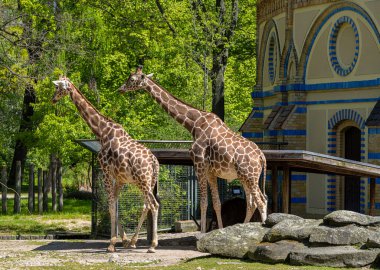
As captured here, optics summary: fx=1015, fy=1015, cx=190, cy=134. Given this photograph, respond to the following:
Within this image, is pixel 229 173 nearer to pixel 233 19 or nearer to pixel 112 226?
pixel 112 226

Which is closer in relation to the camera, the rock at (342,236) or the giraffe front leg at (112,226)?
the rock at (342,236)

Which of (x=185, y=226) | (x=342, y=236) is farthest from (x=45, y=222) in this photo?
(x=342, y=236)

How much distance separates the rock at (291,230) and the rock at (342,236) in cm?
24

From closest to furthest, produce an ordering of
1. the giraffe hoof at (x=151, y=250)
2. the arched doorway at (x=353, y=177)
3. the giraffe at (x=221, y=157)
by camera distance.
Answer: the giraffe hoof at (x=151, y=250), the giraffe at (x=221, y=157), the arched doorway at (x=353, y=177)

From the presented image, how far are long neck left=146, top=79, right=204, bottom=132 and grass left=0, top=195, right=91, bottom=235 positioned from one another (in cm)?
706

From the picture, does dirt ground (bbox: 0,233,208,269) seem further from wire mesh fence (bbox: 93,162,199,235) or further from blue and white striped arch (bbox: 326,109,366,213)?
blue and white striped arch (bbox: 326,109,366,213)

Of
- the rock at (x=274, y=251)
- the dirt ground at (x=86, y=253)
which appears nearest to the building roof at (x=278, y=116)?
the dirt ground at (x=86, y=253)

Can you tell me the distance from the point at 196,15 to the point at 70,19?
9.27 metres

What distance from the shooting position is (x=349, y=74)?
30.0 m

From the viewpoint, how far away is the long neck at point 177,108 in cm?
2172

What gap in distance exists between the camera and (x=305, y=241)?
17672 millimetres

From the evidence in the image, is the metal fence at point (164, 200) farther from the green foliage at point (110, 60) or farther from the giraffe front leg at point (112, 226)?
the giraffe front leg at point (112, 226)

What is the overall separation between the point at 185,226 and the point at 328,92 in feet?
22.8

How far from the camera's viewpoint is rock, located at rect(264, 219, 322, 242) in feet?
58.1
